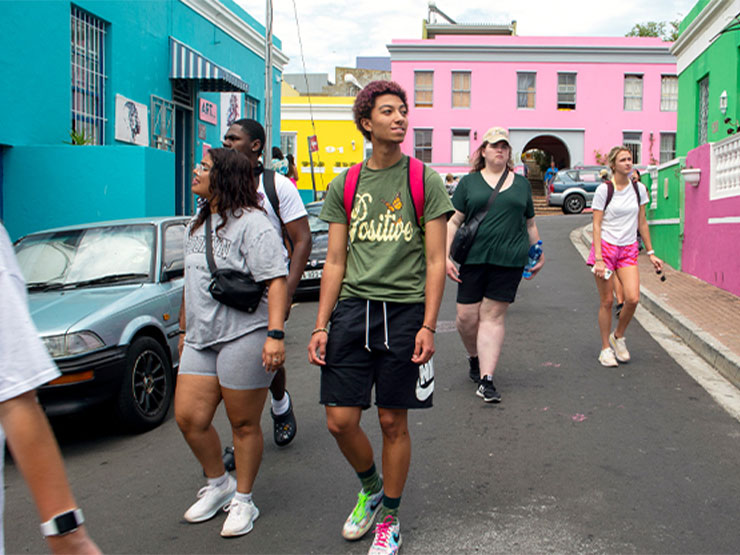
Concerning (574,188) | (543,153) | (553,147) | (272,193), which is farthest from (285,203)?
(543,153)

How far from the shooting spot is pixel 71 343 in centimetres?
464

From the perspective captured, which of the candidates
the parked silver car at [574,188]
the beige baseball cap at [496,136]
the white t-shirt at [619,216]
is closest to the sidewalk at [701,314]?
the white t-shirt at [619,216]

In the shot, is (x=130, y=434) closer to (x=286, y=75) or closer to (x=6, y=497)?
(x=6, y=497)

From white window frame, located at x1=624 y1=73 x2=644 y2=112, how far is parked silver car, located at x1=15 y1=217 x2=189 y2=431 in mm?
32421

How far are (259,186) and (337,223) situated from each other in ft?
3.15

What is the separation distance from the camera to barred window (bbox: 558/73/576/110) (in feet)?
115

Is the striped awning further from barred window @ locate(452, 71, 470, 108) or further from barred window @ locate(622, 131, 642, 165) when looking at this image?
barred window @ locate(622, 131, 642, 165)

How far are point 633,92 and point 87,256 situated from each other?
1320 inches

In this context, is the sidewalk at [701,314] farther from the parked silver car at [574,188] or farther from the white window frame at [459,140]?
the white window frame at [459,140]

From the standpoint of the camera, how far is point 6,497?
409 cm

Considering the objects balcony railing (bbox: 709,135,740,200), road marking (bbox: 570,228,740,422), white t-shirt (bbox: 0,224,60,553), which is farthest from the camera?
balcony railing (bbox: 709,135,740,200)

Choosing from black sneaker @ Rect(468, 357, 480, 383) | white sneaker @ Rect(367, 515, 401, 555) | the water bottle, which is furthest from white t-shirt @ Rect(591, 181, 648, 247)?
white sneaker @ Rect(367, 515, 401, 555)

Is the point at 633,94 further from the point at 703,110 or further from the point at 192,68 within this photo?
the point at 192,68

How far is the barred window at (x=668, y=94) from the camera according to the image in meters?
34.5
